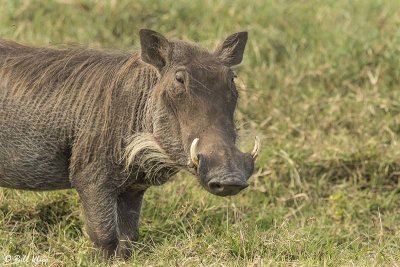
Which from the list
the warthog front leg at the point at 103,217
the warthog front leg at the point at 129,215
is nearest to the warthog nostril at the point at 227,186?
the warthog front leg at the point at 103,217

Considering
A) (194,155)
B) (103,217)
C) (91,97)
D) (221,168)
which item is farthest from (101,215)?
(221,168)

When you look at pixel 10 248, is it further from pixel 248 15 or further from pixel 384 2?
pixel 384 2

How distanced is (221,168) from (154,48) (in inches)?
33.3

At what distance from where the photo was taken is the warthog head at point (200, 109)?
428 cm

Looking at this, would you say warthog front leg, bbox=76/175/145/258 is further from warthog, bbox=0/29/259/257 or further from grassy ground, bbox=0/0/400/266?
grassy ground, bbox=0/0/400/266

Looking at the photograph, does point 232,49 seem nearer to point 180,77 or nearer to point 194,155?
point 180,77

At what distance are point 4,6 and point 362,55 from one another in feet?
9.64

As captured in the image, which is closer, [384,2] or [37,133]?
[37,133]

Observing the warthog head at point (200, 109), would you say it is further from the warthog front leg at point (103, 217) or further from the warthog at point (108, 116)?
the warthog front leg at point (103, 217)

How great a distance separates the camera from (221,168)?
13.9 feet

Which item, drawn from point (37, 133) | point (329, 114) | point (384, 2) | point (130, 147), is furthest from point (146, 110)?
point (384, 2)

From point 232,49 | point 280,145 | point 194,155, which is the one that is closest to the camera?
point 194,155

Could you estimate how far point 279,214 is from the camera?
6.06 metres

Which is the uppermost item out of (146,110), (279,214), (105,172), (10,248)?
(146,110)
